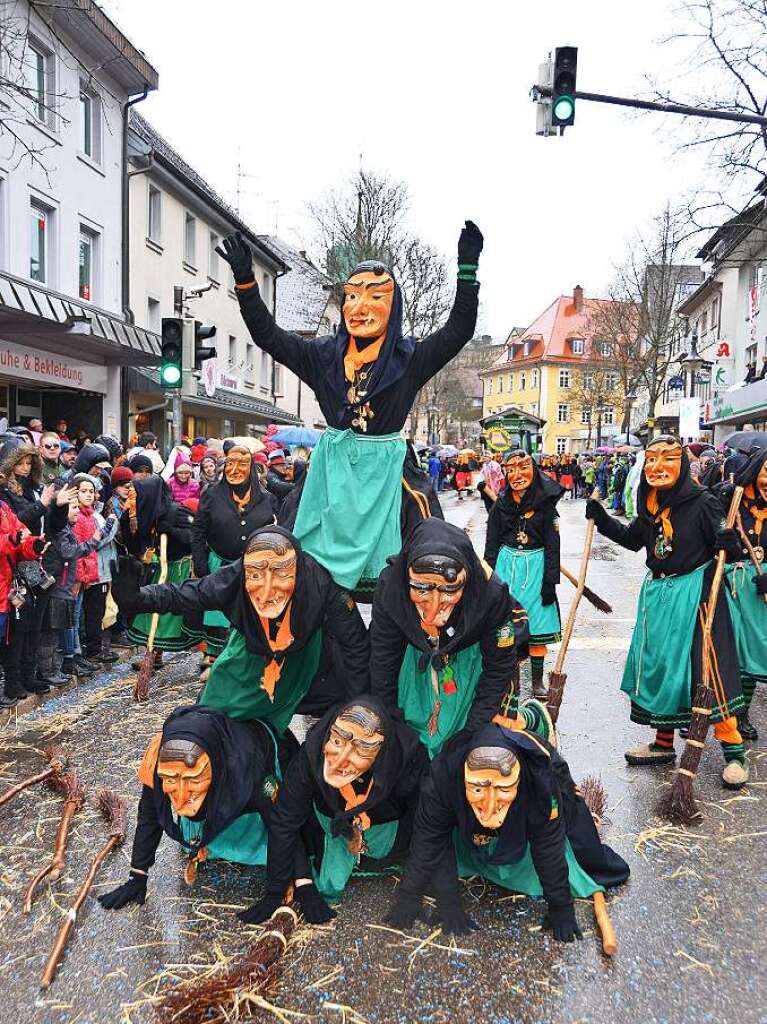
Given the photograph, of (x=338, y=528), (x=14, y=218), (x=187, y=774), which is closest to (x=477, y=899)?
(x=187, y=774)

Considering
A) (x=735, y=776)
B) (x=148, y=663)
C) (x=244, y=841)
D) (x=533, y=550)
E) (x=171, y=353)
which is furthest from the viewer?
(x=171, y=353)

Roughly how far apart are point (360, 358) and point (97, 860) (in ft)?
8.40

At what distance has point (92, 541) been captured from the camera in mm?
6922

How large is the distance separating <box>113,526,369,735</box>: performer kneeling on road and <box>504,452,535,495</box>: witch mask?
3112 mm

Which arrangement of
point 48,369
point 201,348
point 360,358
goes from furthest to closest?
1. point 48,369
2. point 201,348
3. point 360,358

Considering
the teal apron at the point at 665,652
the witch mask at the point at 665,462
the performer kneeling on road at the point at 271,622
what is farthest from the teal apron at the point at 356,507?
the teal apron at the point at 665,652

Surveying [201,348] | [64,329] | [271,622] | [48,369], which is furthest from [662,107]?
[48,369]

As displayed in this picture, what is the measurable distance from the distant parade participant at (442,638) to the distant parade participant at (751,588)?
238 centimetres

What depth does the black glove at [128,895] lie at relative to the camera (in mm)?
3348

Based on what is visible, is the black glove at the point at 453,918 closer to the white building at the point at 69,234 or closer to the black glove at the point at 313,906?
the black glove at the point at 313,906

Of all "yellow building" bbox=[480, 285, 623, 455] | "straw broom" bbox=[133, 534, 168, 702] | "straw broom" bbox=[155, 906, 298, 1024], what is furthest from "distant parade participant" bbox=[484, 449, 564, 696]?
"yellow building" bbox=[480, 285, 623, 455]

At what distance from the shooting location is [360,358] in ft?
13.6

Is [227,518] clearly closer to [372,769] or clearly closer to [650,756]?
[650,756]

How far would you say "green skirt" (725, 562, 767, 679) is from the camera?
547cm
